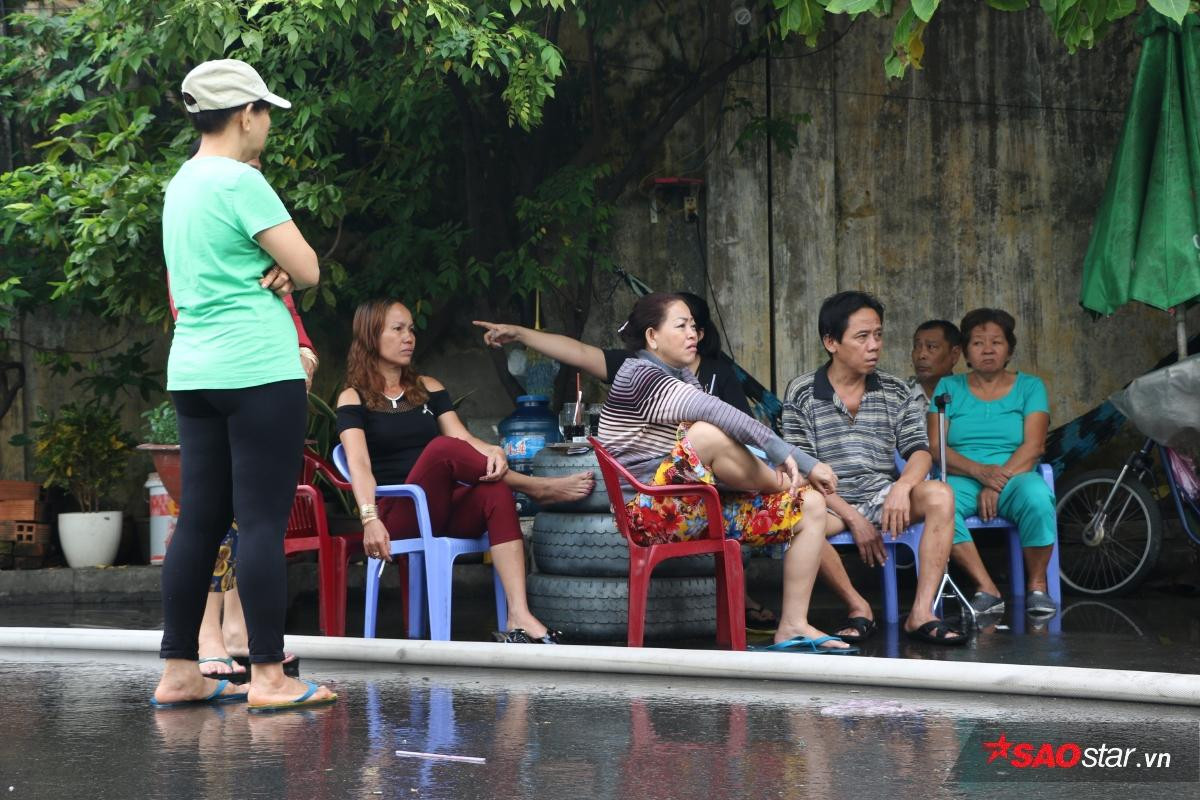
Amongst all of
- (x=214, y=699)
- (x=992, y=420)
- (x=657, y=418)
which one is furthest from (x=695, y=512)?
(x=992, y=420)

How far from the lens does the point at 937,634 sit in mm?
5441

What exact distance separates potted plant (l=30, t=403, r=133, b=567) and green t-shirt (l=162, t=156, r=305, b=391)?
4.57 meters

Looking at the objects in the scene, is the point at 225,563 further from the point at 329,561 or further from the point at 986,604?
the point at 986,604

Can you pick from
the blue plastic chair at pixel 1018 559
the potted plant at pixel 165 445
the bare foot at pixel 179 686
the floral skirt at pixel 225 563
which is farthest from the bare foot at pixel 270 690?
the blue plastic chair at pixel 1018 559

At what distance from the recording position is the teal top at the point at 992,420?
6836 mm

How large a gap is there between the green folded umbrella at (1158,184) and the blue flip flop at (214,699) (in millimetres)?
4477

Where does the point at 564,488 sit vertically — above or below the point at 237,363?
below

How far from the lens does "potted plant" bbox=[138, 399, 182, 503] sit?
6926 mm

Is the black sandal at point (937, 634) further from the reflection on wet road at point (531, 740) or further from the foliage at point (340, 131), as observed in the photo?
the foliage at point (340, 131)

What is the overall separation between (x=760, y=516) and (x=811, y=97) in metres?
4.12

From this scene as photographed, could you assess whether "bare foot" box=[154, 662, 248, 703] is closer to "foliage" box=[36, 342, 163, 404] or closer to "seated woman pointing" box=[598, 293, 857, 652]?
"seated woman pointing" box=[598, 293, 857, 652]

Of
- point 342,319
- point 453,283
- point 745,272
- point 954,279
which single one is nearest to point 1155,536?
point 954,279

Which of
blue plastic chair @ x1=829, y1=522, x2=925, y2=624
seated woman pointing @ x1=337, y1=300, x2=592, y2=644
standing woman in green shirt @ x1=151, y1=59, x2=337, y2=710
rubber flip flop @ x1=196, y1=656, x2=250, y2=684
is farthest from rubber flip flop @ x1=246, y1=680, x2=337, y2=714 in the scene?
blue plastic chair @ x1=829, y1=522, x2=925, y2=624

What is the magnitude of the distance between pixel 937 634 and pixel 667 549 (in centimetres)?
108
